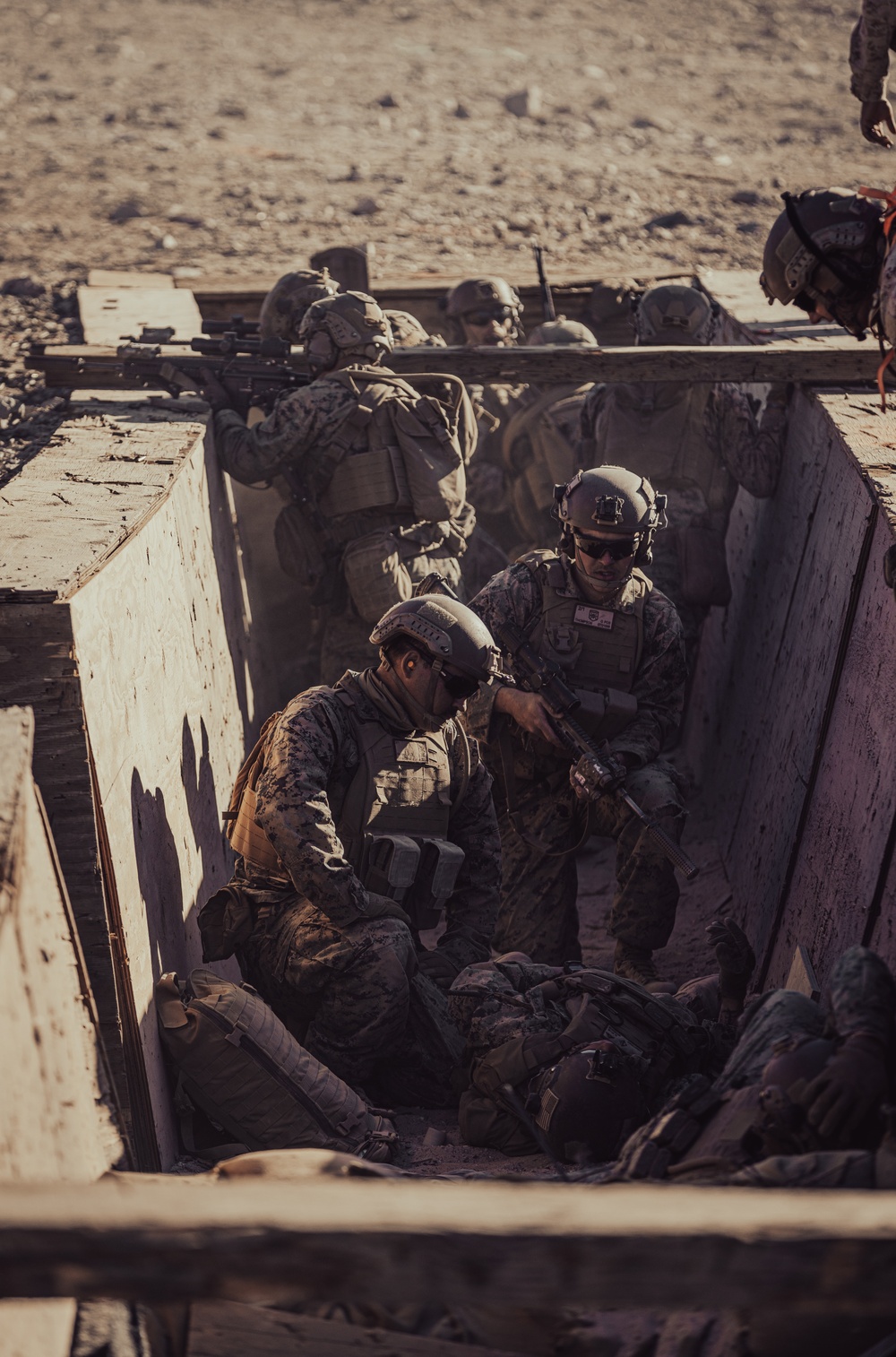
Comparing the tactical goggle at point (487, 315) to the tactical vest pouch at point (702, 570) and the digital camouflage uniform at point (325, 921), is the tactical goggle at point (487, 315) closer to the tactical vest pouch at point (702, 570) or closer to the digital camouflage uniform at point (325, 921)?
the tactical vest pouch at point (702, 570)

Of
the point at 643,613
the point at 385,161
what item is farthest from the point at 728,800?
the point at 385,161

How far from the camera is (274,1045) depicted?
4.56 meters

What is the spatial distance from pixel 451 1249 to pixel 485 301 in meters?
7.98

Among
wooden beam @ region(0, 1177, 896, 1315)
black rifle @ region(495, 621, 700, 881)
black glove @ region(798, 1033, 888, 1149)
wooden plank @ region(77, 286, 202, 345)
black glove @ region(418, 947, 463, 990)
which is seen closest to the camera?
wooden beam @ region(0, 1177, 896, 1315)

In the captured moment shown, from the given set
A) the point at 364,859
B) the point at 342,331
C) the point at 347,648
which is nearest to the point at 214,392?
the point at 342,331

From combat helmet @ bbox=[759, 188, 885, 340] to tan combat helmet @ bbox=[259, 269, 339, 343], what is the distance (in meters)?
4.03

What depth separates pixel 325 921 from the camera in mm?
5148

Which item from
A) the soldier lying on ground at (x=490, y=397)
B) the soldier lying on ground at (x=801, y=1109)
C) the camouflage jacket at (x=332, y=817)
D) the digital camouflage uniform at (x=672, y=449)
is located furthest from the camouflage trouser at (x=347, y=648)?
the soldier lying on ground at (x=801, y=1109)

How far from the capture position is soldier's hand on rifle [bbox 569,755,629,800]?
6.10 m

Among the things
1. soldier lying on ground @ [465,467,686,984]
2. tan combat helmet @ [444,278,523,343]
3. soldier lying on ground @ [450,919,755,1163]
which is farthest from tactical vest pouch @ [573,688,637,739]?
tan combat helmet @ [444,278,523,343]

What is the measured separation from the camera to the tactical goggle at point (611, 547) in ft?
20.5

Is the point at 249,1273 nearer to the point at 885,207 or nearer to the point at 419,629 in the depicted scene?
the point at 419,629

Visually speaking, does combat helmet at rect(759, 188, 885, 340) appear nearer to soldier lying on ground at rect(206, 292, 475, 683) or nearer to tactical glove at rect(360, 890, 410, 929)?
tactical glove at rect(360, 890, 410, 929)

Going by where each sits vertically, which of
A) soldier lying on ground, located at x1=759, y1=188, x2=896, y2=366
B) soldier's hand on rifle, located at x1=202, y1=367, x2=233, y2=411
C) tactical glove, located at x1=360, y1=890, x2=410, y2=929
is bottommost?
tactical glove, located at x1=360, y1=890, x2=410, y2=929
